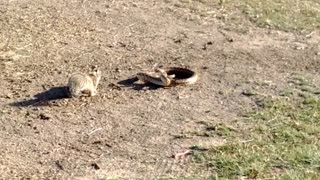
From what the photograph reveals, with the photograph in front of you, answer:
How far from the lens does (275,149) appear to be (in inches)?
236

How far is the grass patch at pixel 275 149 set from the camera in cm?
567

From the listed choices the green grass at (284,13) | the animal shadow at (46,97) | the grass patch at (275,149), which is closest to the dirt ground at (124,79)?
the animal shadow at (46,97)

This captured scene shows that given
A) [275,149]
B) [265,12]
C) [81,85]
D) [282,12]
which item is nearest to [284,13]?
[282,12]

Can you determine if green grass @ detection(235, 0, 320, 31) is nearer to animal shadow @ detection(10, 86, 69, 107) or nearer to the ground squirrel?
the ground squirrel

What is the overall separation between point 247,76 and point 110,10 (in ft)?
8.12

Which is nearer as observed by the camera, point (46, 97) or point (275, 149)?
point (275, 149)

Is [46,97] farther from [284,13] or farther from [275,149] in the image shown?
[284,13]

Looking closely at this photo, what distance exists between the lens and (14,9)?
30.5 ft

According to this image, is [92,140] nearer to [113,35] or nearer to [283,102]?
[283,102]

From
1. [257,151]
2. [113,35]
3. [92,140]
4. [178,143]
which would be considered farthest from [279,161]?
[113,35]

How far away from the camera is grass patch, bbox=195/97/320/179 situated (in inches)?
223

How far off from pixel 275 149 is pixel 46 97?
80.4 inches

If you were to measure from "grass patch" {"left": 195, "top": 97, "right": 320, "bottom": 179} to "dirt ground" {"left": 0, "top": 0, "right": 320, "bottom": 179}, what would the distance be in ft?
0.49

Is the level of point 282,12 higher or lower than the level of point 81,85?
lower
